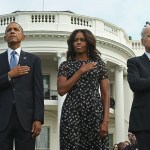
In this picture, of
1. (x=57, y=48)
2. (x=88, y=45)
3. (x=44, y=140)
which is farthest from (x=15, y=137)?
(x=44, y=140)

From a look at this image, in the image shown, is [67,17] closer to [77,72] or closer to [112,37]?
[112,37]

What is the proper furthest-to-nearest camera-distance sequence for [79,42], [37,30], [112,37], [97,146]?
1. [112,37]
2. [37,30]
3. [79,42]
4. [97,146]

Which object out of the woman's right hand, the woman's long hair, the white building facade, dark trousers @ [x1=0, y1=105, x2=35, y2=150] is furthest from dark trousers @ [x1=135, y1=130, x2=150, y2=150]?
the white building facade

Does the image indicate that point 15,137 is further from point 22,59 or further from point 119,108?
point 119,108

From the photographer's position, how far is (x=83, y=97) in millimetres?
6855

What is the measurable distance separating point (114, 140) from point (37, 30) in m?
9.71

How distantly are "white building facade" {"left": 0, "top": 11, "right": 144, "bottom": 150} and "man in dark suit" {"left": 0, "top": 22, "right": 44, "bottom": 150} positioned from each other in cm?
2576

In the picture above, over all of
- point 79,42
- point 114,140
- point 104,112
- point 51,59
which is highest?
point 51,59

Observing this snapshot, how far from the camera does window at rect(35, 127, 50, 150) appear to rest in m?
34.6

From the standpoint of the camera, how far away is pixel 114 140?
3694 cm

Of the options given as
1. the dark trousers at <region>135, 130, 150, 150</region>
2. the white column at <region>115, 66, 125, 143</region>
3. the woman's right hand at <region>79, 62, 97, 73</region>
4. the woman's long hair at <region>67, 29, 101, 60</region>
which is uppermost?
the white column at <region>115, 66, 125, 143</region>

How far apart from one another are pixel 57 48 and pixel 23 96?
2697 cm

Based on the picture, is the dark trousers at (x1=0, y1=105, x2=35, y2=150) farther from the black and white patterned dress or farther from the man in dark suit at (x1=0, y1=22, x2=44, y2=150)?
the black and white patterned dress

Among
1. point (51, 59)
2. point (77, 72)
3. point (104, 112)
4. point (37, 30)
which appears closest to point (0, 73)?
point (77, 72)
